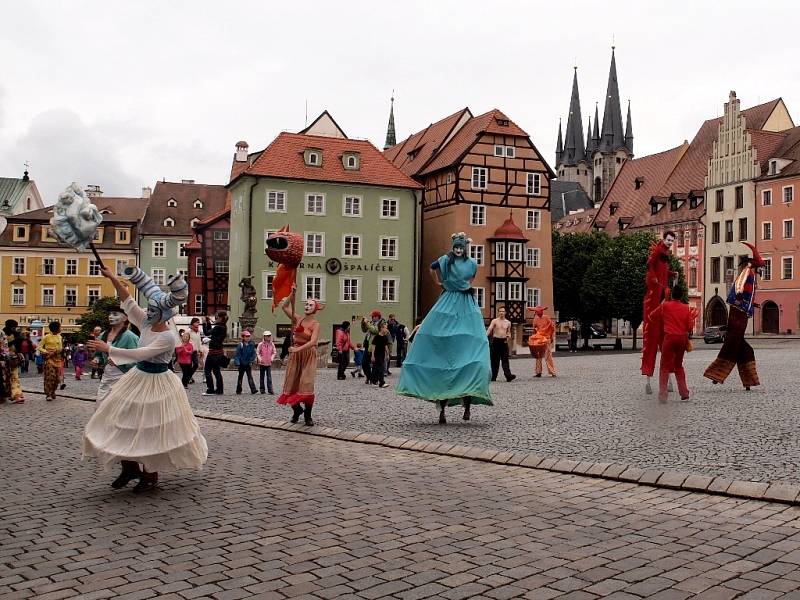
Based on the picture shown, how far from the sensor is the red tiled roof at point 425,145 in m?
55.6

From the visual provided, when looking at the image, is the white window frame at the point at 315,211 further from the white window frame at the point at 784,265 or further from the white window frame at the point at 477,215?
the white window frame at the point at 784,265

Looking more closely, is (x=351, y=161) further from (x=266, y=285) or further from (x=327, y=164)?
(x=266, y=285)

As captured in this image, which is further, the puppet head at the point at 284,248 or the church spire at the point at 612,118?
the church spire at the point at 612,118

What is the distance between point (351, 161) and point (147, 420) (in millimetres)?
43945

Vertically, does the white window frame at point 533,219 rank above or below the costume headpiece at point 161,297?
above

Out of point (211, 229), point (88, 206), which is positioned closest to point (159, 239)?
point (211, 229)

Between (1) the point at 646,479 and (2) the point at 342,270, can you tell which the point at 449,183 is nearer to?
(2) the point at 342,270

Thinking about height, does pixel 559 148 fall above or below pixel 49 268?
Result: above

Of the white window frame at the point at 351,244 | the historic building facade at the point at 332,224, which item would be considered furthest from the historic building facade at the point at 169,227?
the white window frame at the point at 351,244

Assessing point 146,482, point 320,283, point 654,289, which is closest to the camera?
point 146,482

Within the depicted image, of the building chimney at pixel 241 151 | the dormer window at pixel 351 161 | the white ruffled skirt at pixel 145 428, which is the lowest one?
the white ruffled skirt at pixel 145 428

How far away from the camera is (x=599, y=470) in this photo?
7.78 metres

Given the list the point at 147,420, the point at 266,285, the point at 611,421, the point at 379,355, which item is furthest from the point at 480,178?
the point at 147,420

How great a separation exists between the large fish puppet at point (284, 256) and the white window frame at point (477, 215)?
38289 mm
